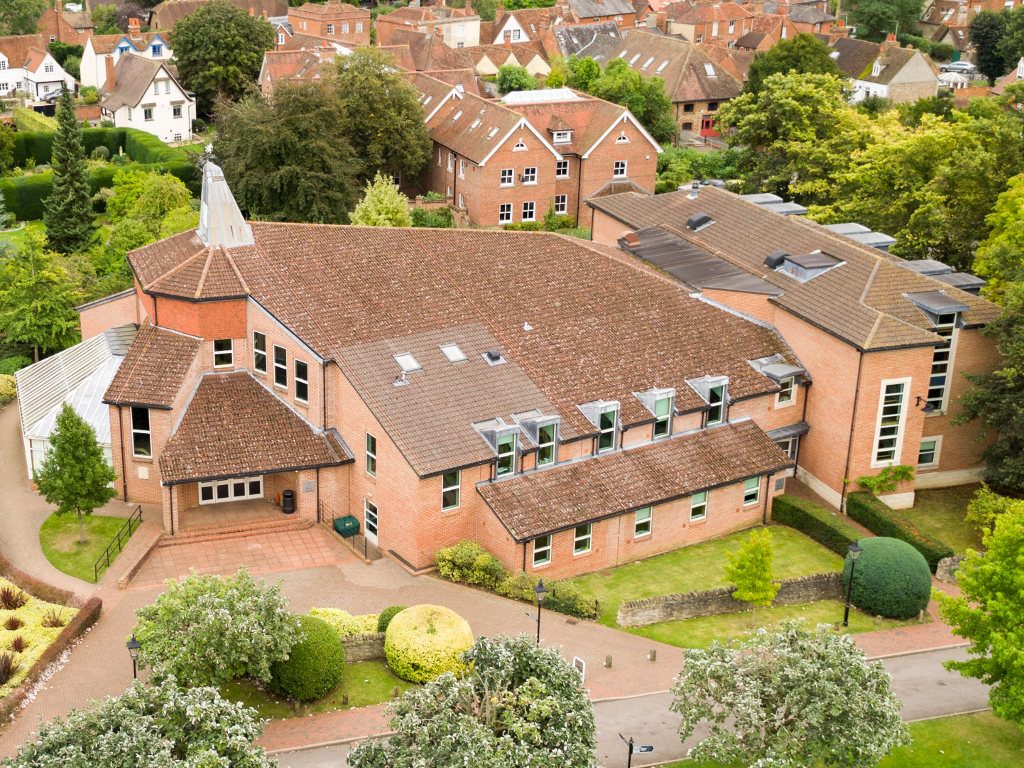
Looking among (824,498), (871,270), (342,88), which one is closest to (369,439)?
(824,498)

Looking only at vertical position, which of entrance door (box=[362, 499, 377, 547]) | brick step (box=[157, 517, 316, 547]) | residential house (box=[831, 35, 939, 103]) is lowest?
brick step (box=[157, 517, 316, 547])

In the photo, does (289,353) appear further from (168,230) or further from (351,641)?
(168,230)

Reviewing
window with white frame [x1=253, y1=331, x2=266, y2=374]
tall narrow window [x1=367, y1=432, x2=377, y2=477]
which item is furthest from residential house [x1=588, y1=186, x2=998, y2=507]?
window with white frame [x1=253, y1=331, x2=266, y2=374]

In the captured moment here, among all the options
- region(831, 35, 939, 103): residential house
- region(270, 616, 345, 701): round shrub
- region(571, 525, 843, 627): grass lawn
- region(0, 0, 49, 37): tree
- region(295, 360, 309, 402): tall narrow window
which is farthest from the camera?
region(0, 0, 49, 37): tree

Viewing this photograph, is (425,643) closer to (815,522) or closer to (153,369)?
(153,369)

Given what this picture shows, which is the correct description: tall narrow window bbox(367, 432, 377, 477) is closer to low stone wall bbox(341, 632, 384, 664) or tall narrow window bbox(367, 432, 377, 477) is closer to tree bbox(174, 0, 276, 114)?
low stone wall bbox(341, 632, 384, 664)

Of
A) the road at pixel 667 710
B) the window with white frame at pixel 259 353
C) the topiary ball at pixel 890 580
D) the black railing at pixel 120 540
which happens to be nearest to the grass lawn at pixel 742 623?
the topiary ball at pixel 890 580

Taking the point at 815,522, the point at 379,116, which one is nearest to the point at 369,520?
the point at 815,522
